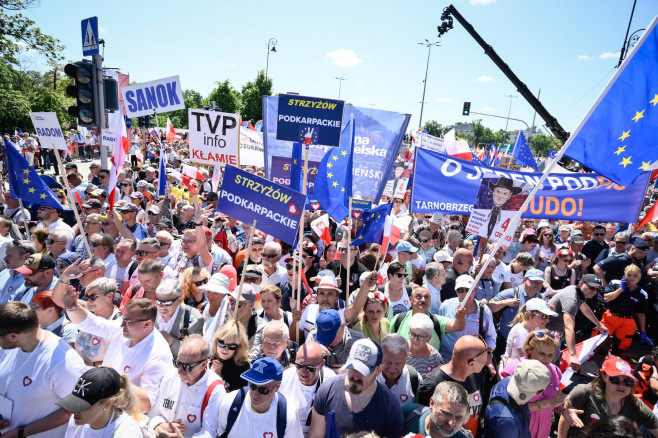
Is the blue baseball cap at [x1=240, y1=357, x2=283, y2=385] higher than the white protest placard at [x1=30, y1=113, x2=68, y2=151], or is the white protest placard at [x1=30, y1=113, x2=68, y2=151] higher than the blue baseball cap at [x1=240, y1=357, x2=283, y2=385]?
the white protest placard at [x1=30, y1=113, x2=68, y2=151]

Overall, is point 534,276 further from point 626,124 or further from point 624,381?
point 626,124

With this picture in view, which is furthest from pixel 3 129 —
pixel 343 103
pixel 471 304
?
pixel 471 304

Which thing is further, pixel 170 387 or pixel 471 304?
pixel 471 304

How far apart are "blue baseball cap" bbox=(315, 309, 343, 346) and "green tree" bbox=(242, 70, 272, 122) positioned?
148ft

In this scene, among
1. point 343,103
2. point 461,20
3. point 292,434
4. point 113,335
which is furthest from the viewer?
point 461,20

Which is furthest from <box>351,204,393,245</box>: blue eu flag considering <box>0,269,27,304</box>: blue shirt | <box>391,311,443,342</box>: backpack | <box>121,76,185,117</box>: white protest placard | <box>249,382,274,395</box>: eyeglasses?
<box>121,76,185,117</box>: white protest placard

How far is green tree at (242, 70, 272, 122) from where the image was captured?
46.2m

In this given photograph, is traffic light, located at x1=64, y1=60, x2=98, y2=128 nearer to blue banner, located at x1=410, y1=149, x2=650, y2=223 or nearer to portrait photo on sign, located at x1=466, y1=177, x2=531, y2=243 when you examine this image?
blue banner, located at x1=410, y1=149, x2=650, y2=223

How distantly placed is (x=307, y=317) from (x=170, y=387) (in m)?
1.58

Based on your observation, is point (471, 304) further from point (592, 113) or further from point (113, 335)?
point (113, 335)

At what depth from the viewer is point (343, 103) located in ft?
18.6

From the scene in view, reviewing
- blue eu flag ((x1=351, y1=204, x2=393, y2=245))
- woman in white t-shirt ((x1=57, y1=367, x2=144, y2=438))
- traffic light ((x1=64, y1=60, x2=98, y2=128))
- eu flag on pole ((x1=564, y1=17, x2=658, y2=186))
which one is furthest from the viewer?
traffic light ((x1=64, y1=60, x2=98, y2=128))

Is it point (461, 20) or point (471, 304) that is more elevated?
point (461, 20)

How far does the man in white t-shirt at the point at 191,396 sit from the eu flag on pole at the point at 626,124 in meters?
3.54
